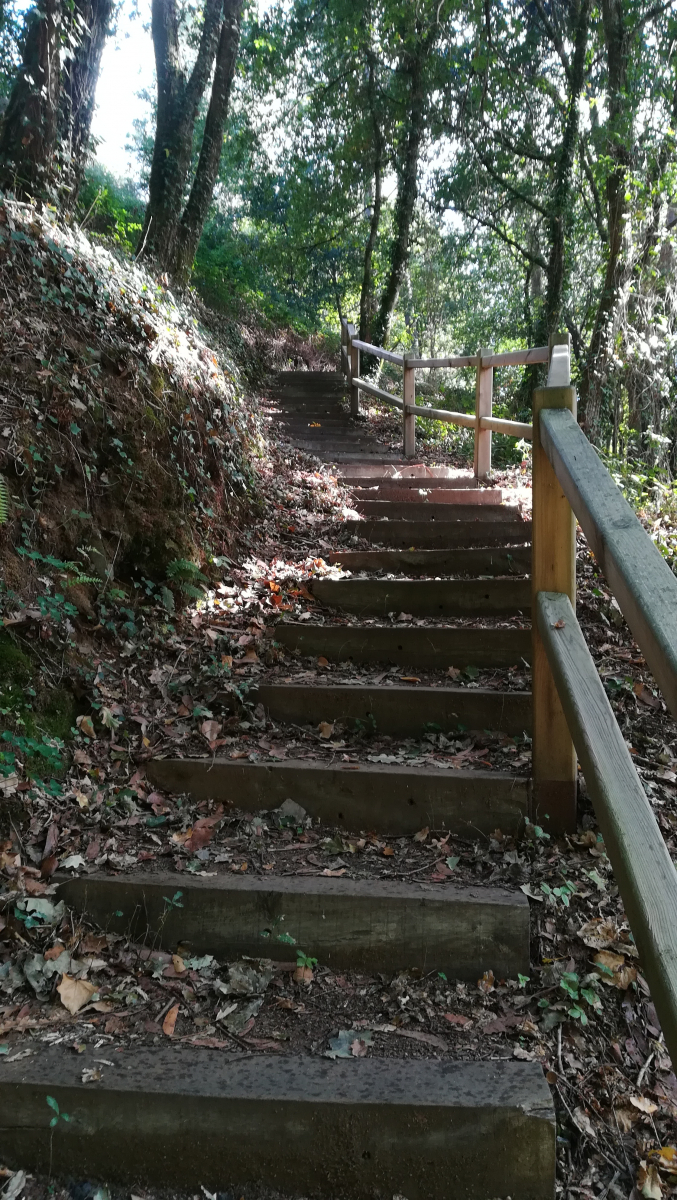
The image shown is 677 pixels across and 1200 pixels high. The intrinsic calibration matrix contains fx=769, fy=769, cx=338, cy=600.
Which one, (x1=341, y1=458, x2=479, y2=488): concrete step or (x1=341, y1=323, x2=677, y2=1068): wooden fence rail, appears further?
(x1=341, y1=458, x2=479, y2=488): concrete step

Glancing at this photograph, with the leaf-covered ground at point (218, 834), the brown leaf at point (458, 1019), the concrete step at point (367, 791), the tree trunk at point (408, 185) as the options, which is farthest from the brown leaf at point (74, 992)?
the tree trunk at point (408, 185)

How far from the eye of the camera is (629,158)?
28.3ft

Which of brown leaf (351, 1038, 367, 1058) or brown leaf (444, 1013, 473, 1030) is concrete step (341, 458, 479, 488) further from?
brown leaf (351, 1038, 367, 1058)

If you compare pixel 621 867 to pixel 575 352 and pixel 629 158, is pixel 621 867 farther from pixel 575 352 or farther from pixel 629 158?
pixel 575 352

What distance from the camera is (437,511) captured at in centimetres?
556

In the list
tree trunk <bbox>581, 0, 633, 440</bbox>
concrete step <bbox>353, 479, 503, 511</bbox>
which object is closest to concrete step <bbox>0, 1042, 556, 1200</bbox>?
concrete step <bbox>353, 479, 503, 511</bbox>

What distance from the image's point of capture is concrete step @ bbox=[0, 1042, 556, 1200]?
1.69 metres

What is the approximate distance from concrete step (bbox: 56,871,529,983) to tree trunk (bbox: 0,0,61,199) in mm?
4563

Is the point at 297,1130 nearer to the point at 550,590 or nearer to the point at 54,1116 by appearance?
A: the point at 54,1116

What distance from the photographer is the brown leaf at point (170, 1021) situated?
1.98 metres

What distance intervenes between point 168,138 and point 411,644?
6.52 m

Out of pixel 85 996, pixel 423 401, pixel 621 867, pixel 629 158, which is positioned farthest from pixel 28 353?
pixel 423 401

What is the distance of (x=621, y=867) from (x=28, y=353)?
139 inches

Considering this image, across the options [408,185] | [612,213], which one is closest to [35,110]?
[612,213]
